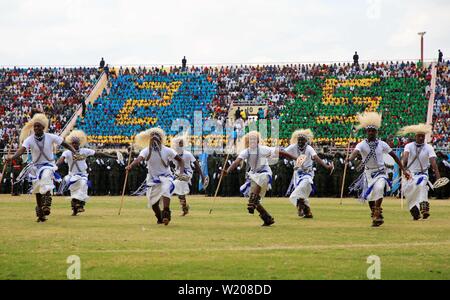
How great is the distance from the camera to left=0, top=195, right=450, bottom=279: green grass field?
11.5m

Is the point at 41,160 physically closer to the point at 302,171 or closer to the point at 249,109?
the point at 302,171

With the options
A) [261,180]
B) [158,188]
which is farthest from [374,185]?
[158,188]

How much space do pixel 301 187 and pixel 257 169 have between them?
11.2 feet

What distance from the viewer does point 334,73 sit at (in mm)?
61500

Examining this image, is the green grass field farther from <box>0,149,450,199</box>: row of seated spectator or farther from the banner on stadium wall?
the banner on stadium wall

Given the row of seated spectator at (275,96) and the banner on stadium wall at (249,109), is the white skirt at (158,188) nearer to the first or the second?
the row of seated spectator at (275,96)

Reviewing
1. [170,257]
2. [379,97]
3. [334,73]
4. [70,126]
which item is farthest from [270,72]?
[170,257]

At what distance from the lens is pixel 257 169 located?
20.0 metres

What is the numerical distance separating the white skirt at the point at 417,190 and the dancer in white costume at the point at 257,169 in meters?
3.88

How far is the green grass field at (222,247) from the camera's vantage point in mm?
11547
